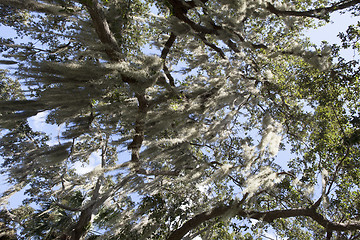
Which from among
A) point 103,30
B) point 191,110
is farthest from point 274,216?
point 103,30

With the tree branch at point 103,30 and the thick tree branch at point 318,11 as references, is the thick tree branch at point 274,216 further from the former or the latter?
the thick tree branch at point 318,11

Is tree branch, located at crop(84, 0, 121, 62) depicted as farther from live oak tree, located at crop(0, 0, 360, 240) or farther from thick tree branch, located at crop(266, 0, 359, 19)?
thick tree branch, located at crop(266, 0, 359, 19)

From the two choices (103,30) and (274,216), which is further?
(274,216)

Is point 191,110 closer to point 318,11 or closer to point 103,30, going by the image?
point 103,30

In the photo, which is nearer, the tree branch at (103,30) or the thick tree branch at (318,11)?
the tree branch at (103,30)

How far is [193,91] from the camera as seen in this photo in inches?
136

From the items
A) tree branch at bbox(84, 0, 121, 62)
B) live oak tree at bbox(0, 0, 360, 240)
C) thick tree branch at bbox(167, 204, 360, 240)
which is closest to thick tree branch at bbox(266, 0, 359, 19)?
live oak tree at bbox(0, 0, 360, 240)

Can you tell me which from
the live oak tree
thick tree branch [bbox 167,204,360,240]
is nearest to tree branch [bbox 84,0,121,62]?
the live oak tree

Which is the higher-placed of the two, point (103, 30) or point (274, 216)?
point (103, 30)

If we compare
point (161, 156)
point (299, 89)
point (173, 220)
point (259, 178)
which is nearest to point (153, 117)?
point (161, 156)

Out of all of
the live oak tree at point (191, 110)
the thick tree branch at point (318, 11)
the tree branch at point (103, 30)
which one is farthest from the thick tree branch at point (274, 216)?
the thick tree branch at point (318, 11)

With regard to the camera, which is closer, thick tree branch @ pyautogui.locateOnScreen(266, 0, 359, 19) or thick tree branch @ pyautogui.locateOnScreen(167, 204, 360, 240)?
thick tree branch @ pyautogui.locateOnScreen(167, 204, 360, 240)

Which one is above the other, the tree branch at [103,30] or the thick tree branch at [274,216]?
the tree branch at [103,30]

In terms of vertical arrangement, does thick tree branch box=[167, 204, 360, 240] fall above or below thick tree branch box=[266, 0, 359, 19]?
below
